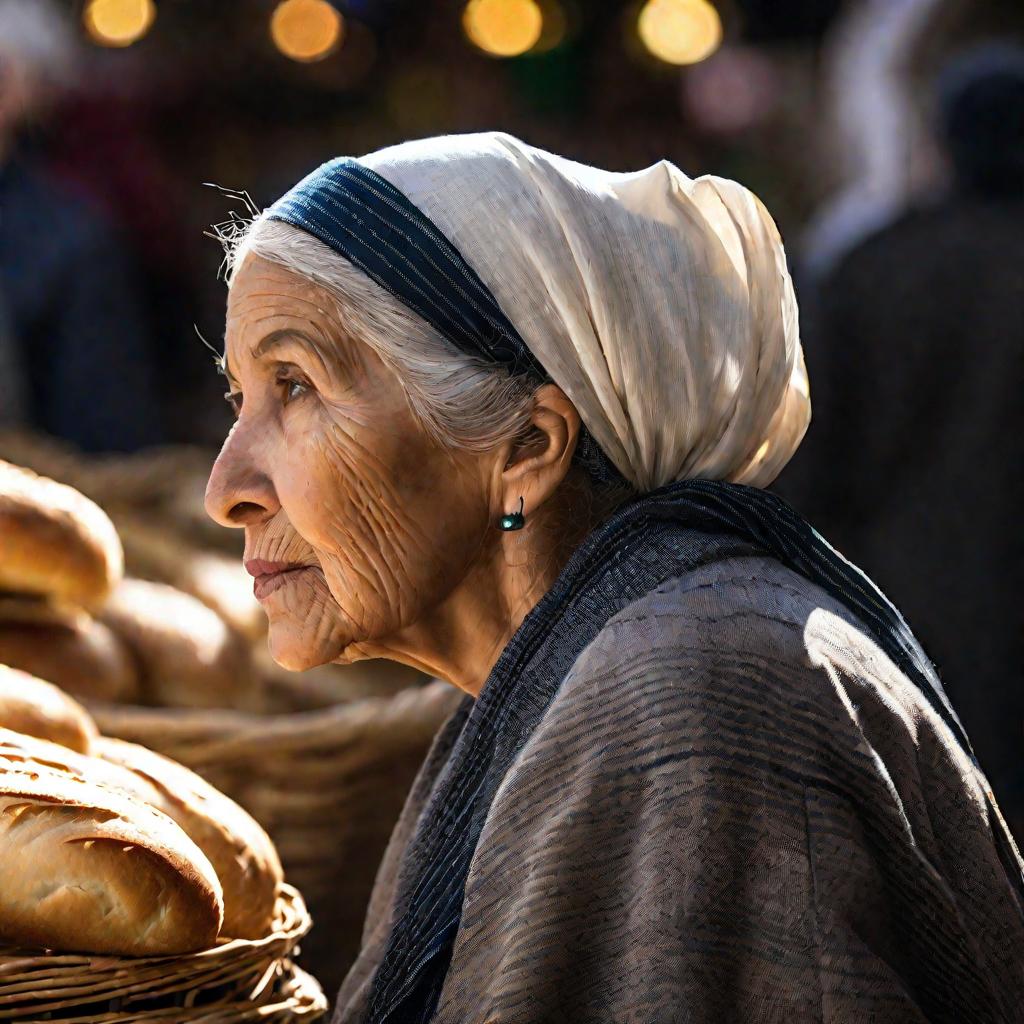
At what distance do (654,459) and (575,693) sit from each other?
418 millimetres

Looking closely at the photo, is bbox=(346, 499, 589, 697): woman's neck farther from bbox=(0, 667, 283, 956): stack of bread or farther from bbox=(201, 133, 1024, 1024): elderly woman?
bbox=(0, 667, 283, 956): stack of bread

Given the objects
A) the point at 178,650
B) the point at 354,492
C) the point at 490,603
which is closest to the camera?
the point at 354,492

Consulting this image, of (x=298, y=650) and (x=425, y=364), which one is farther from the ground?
(x=425, y=364)

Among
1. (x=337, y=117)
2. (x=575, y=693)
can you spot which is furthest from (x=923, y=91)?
(x=575, y=693)

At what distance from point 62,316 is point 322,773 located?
2.70 meters

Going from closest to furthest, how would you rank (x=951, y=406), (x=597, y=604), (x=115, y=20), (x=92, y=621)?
(x=597, y=604) → (x=92, y=621) → (x=951, y=406) → (x=115, y=20)

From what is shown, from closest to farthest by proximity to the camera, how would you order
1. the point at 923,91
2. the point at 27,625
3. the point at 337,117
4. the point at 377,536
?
1. the point at 377,536
2. the point at 27,625
3. the point at 923,91
4. the point at 337,117

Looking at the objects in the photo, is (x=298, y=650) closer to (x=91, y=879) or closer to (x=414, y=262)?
(x=91, y=879)

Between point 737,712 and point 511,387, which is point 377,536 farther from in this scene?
point 737,712

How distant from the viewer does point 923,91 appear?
5277mm

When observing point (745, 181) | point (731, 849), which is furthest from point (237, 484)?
point (745, 181)

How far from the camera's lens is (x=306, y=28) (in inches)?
275

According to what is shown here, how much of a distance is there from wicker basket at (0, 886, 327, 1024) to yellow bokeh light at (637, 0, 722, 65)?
5629 mm

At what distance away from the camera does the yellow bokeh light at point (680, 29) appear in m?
7.08
